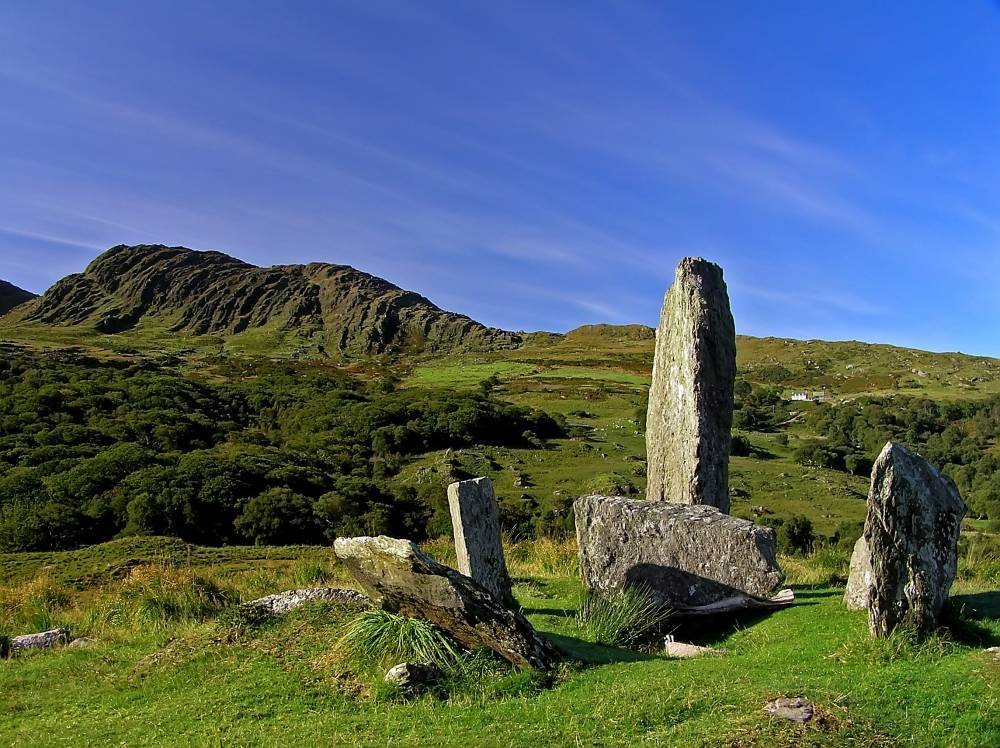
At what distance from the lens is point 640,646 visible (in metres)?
9.98

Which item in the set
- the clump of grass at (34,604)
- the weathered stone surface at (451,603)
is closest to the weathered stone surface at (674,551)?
the weathered stone surface at (451,603)

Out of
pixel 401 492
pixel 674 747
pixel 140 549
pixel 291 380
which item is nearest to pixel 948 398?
pixel 401 492

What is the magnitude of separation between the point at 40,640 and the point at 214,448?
117 ft

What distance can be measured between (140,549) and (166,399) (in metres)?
37.7

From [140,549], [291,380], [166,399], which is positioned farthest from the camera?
[291,380]

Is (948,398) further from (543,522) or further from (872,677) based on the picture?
(872,677)

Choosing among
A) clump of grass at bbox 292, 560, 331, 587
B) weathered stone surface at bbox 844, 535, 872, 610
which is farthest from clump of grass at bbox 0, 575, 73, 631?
weathered stone surface at bbox 844, 535, 872, 610

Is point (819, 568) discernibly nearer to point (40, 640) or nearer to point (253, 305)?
point (40, 640)

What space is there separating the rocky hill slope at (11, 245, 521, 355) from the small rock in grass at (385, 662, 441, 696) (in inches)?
4693

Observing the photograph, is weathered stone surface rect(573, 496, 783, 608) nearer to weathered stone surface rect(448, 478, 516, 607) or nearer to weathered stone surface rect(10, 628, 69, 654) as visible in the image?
weathered stone surface rect(448, 478, 516, 607)

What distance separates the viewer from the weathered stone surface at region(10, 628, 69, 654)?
975cm

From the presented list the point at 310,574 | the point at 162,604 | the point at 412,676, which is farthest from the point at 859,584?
the point at 310,574

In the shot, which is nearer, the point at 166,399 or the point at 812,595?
the point at 812,595

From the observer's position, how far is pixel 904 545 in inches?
328
